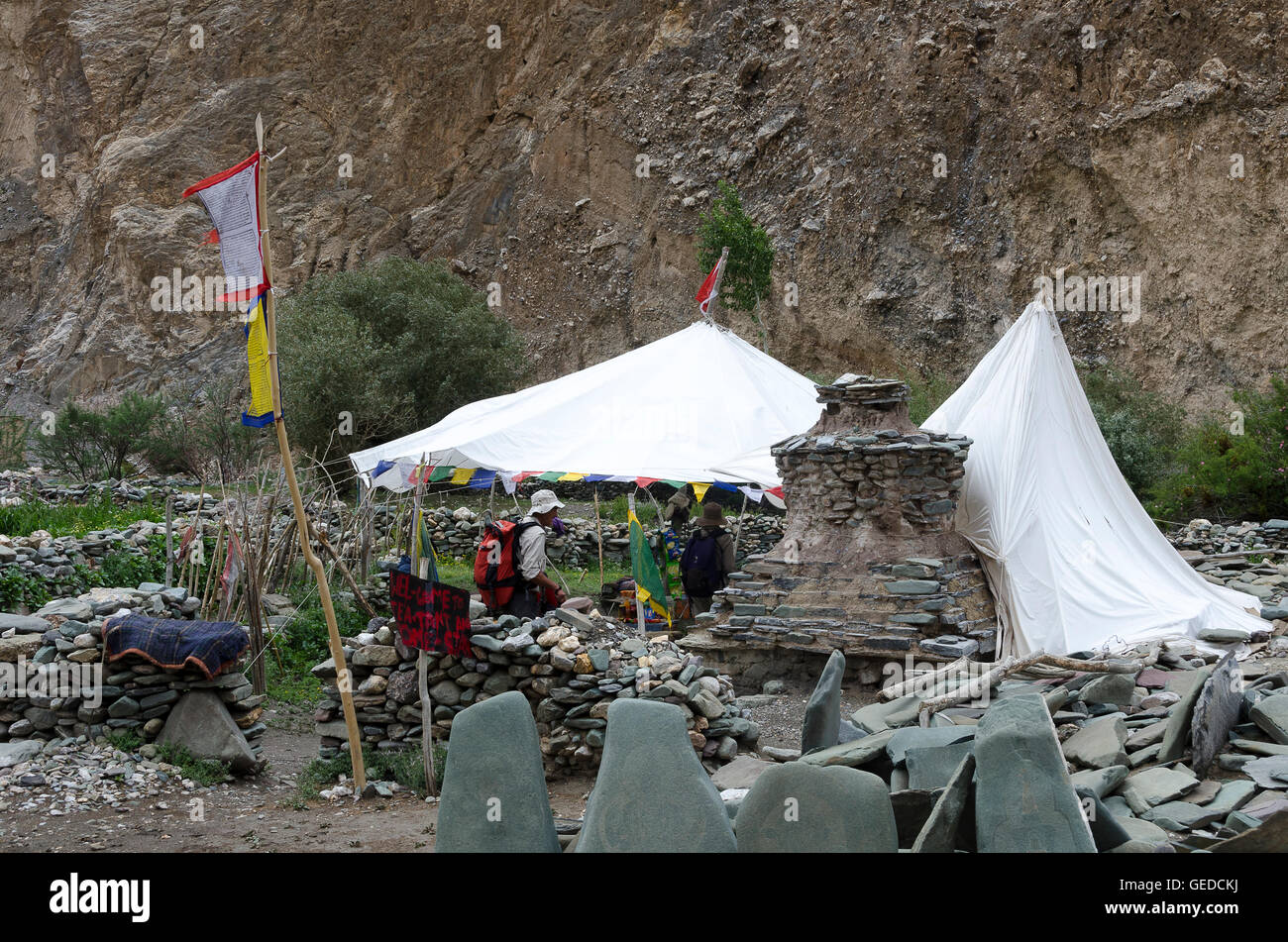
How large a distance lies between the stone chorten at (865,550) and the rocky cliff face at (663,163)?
54.2 feet

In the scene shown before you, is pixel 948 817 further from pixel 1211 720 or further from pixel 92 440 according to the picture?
pixel 92 440

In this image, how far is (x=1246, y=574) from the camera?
10.8m

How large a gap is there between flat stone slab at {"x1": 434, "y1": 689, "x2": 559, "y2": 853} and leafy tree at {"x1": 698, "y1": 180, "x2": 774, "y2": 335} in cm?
2359

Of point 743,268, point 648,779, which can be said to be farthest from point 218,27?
point 648,779

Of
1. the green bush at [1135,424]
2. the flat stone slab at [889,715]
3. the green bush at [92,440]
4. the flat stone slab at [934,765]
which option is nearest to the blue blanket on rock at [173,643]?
the flat stone slab at [889,715]

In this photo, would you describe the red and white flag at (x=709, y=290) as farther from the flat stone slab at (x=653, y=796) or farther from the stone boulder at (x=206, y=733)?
the flat stone slab at (x=653, y=796)

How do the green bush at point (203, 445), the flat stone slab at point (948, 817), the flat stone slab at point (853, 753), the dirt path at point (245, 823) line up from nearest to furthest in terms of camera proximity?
1. the flat stone slab at point (948, 817)
2. the flat stone slab at point (853, 753)
3. the dirt path at point (245, 823)
4. the green bush at point (203, 445)

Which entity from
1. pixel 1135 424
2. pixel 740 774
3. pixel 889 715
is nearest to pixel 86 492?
pixel 740 774

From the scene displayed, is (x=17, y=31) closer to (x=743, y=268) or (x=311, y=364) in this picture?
(x=311, y=364)

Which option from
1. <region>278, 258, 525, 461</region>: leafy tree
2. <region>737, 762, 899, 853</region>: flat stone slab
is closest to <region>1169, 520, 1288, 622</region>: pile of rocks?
<region>737, 762, 899, 853</region>: flat stone slab

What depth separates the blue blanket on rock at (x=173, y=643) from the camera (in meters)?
6.13

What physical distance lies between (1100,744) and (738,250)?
22.9 m

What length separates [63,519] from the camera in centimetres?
1305

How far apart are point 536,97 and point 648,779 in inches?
1304
